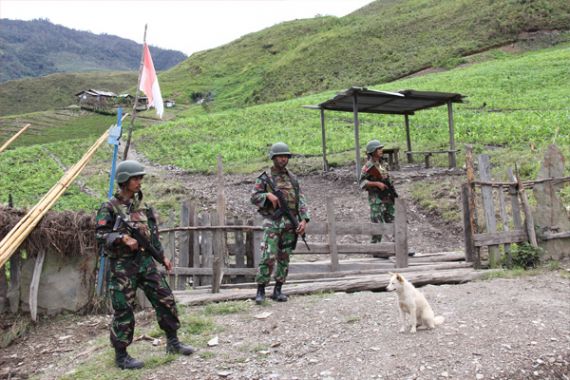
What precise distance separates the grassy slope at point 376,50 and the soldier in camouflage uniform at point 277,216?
45974 millimetres

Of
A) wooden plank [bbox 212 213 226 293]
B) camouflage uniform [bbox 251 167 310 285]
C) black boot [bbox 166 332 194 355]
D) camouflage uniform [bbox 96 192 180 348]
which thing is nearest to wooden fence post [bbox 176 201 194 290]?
wooden plank [bbox 212 213 226 293]

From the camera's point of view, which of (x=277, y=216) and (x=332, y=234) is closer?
(x=277, y=216)

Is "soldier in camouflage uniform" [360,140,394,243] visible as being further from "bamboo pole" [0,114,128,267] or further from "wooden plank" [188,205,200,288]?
"bamboo pole" [0,114,128,267]

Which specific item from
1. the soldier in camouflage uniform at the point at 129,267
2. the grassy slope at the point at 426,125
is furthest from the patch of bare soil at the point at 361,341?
the grassy slope at the point at 426,125

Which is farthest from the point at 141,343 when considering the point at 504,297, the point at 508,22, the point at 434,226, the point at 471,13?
the point at 471,13

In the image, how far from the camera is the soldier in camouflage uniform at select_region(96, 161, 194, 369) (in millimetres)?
4953

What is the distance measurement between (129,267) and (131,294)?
0.26 meters

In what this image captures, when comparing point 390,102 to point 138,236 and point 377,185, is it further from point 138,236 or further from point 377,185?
point 138,236

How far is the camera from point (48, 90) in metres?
106

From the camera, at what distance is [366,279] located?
7.38 m

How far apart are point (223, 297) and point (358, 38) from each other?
6521 centimetres

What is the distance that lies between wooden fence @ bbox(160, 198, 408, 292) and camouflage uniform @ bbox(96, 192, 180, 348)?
8.26 ft

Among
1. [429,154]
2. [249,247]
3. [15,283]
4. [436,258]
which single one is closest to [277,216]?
[249,247]

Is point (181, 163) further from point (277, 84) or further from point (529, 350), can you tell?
point (277, 84)
